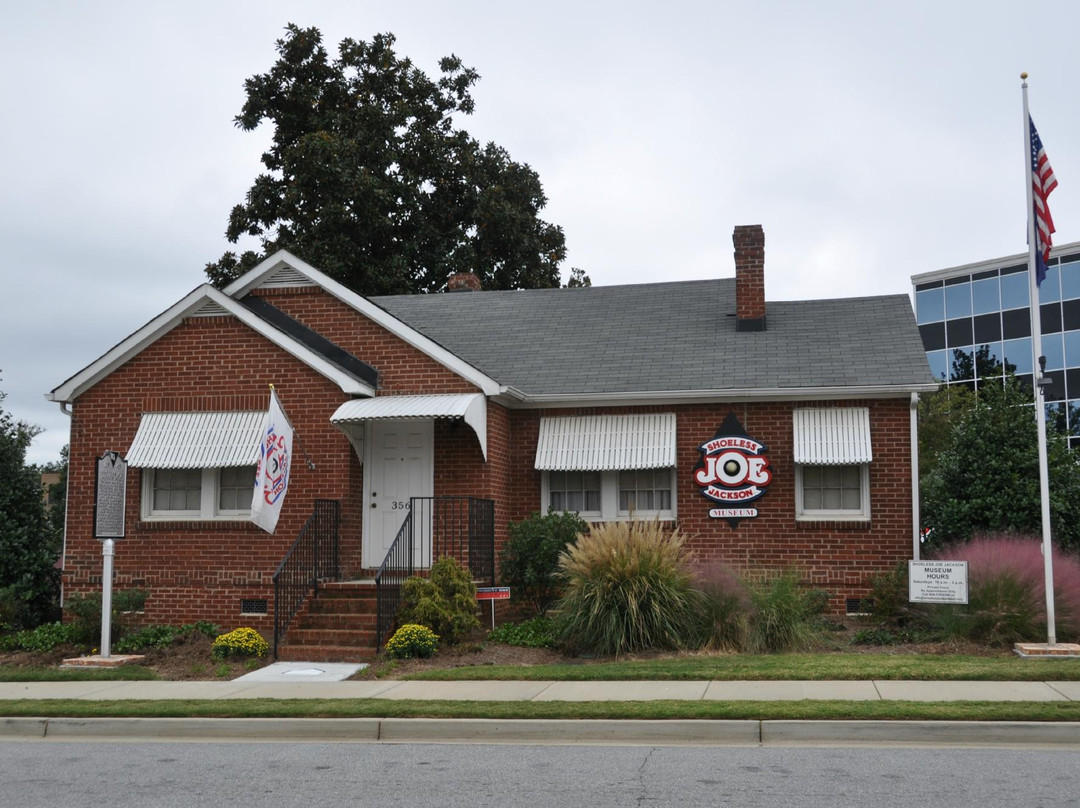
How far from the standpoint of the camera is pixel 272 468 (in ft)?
46.0

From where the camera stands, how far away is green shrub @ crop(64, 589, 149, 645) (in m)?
14.5

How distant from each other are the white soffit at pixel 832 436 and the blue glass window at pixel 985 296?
4271cm

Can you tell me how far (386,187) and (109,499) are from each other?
1682 centimetres

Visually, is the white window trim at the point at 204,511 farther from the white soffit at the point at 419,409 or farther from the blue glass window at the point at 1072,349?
the blue glass window at the point at 1072,349

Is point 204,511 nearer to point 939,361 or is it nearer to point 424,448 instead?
point 424,448

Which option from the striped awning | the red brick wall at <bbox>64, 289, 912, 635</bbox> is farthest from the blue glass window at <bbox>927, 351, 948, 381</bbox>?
the striped awning

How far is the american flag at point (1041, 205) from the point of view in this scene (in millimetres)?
12827

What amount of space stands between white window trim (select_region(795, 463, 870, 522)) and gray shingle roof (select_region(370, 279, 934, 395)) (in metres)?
1.28

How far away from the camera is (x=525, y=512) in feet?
56.2

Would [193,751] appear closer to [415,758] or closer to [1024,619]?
[415,758]

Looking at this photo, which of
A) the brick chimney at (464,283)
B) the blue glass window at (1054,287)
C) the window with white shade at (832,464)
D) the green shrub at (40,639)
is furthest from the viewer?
the blue glass window at (1054,287)

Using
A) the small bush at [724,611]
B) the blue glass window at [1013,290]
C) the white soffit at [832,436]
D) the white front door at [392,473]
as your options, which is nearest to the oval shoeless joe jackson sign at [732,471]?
the white soffit at [832,436]

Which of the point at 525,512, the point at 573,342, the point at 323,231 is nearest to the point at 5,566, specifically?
the point at 525,512

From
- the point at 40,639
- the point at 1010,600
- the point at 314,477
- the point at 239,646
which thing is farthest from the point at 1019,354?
the point at 40,639
